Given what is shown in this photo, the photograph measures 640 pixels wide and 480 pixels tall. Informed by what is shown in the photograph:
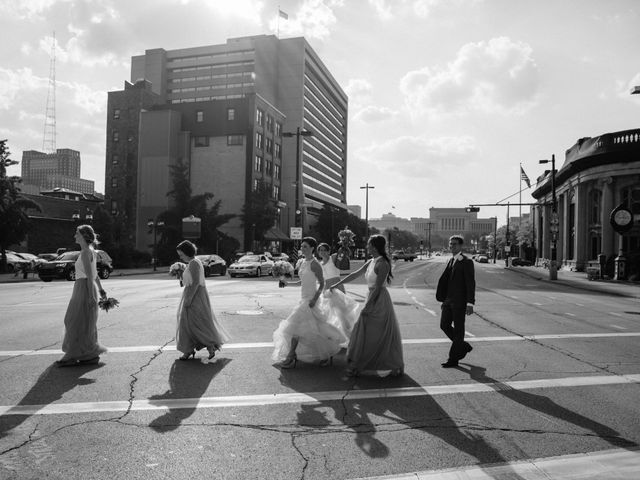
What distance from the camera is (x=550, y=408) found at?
17.8 ft

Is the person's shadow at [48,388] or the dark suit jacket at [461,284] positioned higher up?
the dark suit jacket at [461,284]

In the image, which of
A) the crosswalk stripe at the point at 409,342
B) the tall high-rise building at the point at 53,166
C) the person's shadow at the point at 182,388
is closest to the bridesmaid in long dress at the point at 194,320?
the person's shadow at the point at 182,388

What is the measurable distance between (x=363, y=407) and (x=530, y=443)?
1.66 m

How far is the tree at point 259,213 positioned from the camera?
5978cm

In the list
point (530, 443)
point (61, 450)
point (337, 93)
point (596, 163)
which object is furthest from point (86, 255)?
point (337, 93)

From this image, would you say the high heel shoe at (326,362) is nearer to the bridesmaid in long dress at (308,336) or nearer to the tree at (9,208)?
the bridesmaid in long dress at (308,336)

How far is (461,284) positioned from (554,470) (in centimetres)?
372

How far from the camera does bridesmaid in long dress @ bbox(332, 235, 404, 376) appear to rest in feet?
21.6

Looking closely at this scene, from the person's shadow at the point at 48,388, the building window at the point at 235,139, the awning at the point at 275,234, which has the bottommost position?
the person's shadow at the point at 48,388

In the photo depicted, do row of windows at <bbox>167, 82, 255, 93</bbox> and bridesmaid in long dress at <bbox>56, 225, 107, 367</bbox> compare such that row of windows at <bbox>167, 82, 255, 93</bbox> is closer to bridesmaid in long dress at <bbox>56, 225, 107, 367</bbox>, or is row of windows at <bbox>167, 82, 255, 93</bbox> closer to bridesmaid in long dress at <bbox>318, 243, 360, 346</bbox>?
bridesmaid in long dress at <bbox>56, 225, 107, 367</bbox>

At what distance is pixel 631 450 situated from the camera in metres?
4.25

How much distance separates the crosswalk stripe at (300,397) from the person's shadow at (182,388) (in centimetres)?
7

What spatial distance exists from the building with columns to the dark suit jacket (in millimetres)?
30618

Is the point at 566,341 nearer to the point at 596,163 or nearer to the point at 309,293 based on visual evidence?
the point at 309,293
